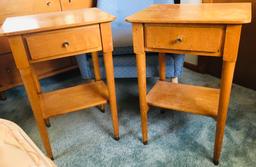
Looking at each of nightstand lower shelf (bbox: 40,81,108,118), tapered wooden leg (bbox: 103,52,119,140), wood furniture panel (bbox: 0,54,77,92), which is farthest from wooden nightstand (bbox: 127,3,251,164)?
wood furniture panel (bbox: 0,54,77,92)

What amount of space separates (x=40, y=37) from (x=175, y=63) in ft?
2.52

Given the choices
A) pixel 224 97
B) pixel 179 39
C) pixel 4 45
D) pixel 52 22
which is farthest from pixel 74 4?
pixel 224 97

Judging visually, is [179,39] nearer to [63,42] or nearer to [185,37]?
[185,37]

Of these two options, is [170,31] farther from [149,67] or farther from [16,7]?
[16,7]

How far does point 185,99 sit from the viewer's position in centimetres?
119

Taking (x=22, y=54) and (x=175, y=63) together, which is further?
(x=175, y=63)

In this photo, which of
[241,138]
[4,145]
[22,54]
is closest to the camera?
[4,145]

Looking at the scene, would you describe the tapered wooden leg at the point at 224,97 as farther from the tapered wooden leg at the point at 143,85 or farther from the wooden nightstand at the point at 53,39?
the wooden nightstand at the point at 53,39

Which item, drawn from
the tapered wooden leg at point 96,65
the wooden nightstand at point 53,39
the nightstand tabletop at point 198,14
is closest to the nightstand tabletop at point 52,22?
the wooden nightstand at point 53,39

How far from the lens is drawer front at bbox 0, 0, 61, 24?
5.07 feet

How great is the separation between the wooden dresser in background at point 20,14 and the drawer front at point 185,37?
103 cm

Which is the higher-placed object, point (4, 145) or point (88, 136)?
point (4, 145)

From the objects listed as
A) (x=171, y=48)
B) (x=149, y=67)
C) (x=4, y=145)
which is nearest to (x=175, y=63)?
(x=149, y=67)

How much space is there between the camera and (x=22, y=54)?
3.15 feet
